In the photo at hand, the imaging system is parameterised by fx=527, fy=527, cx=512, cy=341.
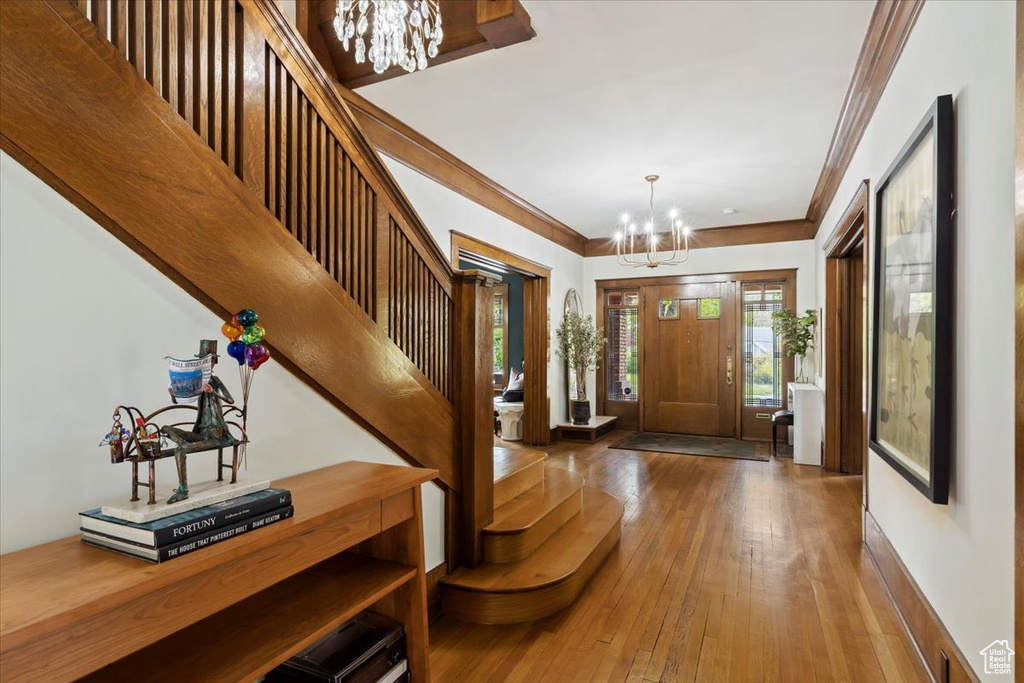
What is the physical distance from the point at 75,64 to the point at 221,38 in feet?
1.51

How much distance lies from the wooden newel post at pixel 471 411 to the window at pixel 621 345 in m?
5.23

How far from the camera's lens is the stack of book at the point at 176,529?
3.46ft

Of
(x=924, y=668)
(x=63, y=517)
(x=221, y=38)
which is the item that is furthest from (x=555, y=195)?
(x=63, y=517)

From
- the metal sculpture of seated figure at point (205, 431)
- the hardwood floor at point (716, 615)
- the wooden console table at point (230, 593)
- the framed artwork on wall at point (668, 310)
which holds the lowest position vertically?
the hardwood floor at point (716, 615)

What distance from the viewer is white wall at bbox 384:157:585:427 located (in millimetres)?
4176

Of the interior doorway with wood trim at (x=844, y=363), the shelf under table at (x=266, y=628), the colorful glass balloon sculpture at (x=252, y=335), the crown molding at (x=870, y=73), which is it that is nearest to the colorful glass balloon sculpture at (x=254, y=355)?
the colorful glass balloon sculpture at (x=252, y=335)

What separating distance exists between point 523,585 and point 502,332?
6544 mm

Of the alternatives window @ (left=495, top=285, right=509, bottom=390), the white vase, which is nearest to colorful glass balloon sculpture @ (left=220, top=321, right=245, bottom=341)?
the white vase

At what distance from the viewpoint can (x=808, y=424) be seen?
210 inches

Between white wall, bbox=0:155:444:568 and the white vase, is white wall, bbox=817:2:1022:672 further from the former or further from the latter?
the white vase

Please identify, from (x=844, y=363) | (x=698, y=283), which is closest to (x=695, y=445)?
(x=844, y=363)

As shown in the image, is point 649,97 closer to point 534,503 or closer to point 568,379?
point 534,503

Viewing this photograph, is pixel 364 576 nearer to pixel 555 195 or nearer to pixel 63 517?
pixel 63 517

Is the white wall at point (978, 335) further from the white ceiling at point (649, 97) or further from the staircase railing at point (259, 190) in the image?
the staircase railing at point (259, 190)
